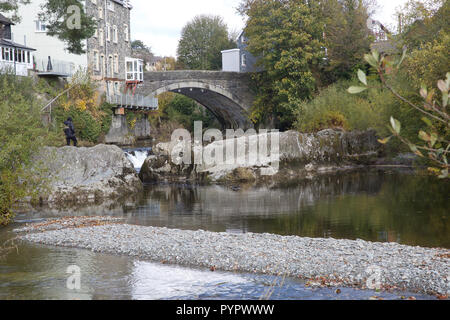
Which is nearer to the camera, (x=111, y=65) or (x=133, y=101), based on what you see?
(x=133, y=101)

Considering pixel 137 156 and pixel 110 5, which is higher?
pixel 110 5

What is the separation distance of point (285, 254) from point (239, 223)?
14.4 ft

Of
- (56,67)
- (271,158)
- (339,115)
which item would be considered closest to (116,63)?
(56,67)

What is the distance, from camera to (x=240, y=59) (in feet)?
166

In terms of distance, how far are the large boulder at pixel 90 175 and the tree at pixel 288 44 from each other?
60.0 feet

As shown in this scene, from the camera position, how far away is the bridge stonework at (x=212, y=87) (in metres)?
42.3

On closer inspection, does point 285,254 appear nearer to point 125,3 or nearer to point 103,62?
point 103,62

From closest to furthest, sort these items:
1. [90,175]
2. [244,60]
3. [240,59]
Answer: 1. [90,175]
2. [244,60]
3. [240,59]

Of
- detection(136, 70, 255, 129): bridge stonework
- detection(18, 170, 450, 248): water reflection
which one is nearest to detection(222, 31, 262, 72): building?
detection(136, 70, 255, 129): bridge stonework

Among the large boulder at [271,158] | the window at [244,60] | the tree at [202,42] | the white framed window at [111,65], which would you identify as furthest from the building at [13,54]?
the tree at [202,42]

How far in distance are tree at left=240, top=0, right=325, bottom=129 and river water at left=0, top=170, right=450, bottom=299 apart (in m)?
12.9

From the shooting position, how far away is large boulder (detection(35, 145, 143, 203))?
692 inches

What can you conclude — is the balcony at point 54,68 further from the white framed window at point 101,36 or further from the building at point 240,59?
the building at point 240,59

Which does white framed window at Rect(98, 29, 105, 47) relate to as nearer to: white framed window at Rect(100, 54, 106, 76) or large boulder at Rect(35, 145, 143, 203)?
white framed window at Rect(100, 54, 106, 76)
